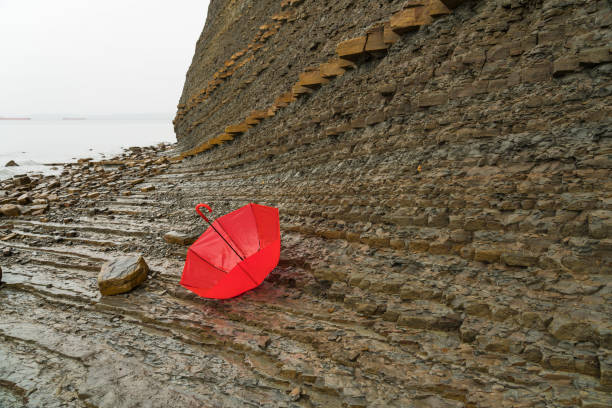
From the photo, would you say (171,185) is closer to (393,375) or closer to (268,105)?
(268,105)

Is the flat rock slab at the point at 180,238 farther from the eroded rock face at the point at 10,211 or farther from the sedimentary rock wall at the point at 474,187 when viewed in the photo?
the eroded rock face at the point at 10,211

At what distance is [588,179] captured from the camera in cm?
154

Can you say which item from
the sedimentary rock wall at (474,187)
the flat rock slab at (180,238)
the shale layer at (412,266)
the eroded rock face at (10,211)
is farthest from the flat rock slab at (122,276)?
the eroded rock face at (10,211)

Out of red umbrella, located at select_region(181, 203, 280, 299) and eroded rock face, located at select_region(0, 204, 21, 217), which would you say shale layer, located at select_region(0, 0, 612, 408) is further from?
eroded rock face, located at select_region(0, 204, 21, 217)

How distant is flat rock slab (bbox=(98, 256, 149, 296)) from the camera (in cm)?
251

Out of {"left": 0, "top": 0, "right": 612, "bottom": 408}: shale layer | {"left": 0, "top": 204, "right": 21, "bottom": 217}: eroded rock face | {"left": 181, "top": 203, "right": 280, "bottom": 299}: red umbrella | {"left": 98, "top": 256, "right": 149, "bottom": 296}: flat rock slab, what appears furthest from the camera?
{"left": 0, "top": 204, "right": 21, "bottom": 217}: eroded rock face

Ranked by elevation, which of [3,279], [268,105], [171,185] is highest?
[268,105]

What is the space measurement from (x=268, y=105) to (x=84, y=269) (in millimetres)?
3328

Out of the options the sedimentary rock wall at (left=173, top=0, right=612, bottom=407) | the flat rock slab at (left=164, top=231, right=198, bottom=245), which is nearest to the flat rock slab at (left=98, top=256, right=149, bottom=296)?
the flat rock slab at (left=164, top=231, right=198, bottom=245)

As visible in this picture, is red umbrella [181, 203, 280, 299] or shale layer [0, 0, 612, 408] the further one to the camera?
red umbrella [181, 203, 280, 299]

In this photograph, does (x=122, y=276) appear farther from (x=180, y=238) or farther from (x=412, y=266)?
(x=412, y=266)

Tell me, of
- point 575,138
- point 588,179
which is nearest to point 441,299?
point 588,179

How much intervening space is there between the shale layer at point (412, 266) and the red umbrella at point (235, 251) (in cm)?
17

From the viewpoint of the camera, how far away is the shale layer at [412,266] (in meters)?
1.36
